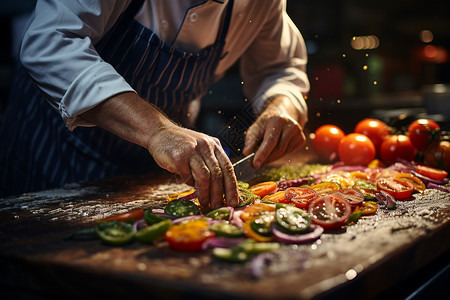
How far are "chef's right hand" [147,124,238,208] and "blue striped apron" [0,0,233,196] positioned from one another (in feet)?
2.00

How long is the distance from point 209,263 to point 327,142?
1626mm

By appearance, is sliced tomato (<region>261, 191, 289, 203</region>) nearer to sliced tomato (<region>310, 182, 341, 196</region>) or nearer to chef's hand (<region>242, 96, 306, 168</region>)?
sliced tomato (<region>310, 182, 341, 196</region>)

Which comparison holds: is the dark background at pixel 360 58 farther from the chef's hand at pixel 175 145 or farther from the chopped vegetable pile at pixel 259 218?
the chef's hand at pixel 175 145

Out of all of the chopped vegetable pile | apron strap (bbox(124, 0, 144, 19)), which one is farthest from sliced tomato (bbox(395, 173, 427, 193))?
apron strap (bbox(124, 0, 144, 19))

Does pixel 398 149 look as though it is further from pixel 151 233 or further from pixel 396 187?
pixel 151 233

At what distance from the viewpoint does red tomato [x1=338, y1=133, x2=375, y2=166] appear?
2.26m

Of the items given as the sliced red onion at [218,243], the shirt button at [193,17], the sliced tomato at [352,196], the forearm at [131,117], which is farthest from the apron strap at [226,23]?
the sliced red onion at [218,243]

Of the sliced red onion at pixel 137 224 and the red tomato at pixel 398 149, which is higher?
the sliced red onion at pixel 137 224

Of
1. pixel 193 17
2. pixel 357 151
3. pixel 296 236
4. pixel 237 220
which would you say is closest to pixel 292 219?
pixel 296 236

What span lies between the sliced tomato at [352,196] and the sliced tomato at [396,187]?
190 mm

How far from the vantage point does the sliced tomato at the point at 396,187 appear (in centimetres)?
159

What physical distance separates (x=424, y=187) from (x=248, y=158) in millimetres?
703

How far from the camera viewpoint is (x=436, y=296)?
4.17ft

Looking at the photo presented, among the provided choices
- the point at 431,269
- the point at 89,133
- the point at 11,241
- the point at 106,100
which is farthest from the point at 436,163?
the point at 11,241
